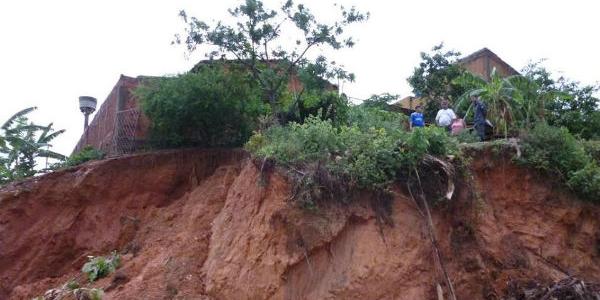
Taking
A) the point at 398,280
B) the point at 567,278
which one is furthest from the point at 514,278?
the point at 398,280

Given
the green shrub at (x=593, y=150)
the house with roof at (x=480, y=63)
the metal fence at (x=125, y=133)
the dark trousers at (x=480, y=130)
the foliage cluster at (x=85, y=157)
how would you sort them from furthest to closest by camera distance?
the house with roof at (x=480, y=63) < the foliage cluster at (x=85, y=157) < the metal fence at (x=125, y=133) < the dark trousers at (x=480, y=130) < the green shrub at (x=593, y=150)

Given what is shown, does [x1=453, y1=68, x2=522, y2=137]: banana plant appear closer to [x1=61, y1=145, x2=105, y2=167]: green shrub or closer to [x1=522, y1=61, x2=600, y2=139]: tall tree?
[x1=522, y1=61, x2=600, y2=139]: tall tree

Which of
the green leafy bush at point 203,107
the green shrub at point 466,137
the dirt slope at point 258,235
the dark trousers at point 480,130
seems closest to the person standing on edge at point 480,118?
the dark trousers at point 480,130

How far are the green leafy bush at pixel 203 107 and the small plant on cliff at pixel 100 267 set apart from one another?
3009mm

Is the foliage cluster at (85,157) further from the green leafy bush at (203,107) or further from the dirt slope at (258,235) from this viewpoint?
the green leafy bush at (203,107)

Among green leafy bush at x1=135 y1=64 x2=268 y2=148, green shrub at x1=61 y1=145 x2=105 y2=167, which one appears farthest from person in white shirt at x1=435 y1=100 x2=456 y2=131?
green shrub at x1=61 y1=145 x2=105 y2=167

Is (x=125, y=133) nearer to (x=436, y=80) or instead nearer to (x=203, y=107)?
(x=203, y=107)

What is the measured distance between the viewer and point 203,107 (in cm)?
1176

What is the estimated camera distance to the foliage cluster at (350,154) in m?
8.95

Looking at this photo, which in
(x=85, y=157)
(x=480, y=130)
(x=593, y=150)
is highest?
(x=480, y=130)

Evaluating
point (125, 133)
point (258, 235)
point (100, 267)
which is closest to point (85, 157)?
point (125, 133)

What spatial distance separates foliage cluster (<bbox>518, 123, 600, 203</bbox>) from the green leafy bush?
17.5 feet

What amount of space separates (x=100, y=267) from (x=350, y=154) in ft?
14.9

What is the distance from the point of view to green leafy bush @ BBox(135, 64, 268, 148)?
38.3 ft
